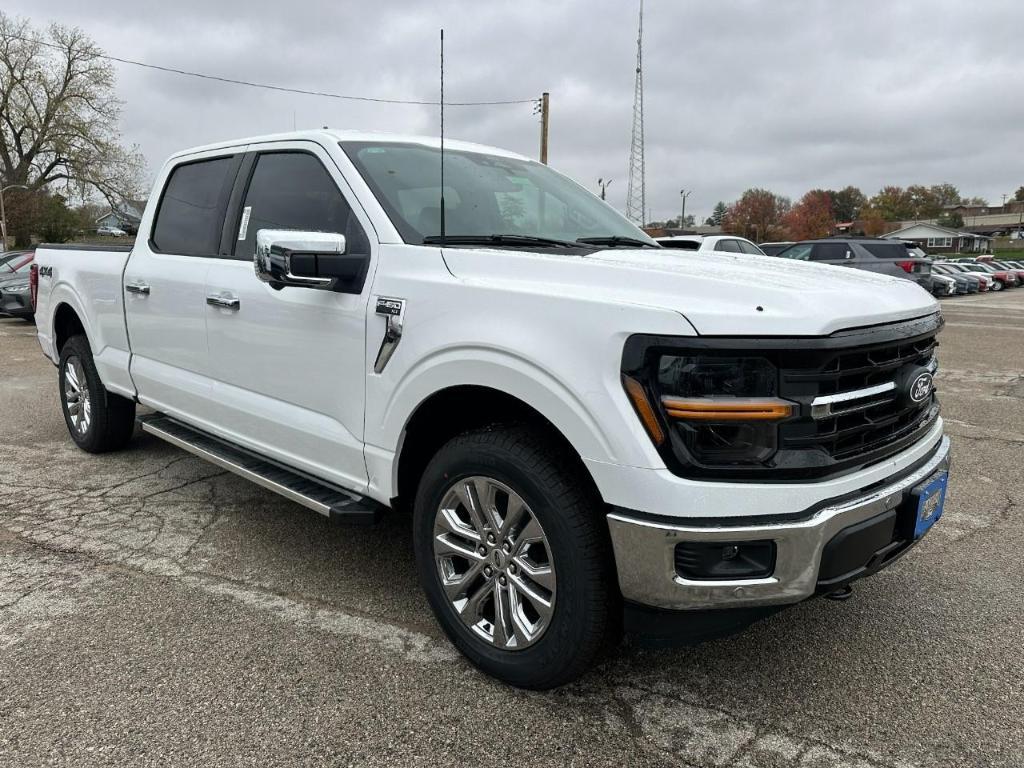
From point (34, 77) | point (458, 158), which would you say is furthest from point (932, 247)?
point (458, 158)

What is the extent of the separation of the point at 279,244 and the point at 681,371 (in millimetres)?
1434

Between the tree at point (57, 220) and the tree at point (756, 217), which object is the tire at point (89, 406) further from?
the tree at point (756, 217)

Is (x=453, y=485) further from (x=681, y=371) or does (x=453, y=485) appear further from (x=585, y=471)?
(x=681, y=371)

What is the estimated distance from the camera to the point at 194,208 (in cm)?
409

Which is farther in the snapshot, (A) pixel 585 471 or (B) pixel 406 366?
(B) pixel 406 366

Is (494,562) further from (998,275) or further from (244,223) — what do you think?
(998,275)

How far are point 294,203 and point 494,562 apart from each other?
1.84 meters

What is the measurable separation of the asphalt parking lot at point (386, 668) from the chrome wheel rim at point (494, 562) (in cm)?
24

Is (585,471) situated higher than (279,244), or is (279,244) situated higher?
(279,244)

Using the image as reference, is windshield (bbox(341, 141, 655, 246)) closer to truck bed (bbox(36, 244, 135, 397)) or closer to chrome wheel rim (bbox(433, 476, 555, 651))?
chrome wheel rim (bbox(433, 476, 555, 651))

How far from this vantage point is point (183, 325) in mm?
3877

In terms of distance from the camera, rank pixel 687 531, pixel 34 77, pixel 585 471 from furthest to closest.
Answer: pixel 34 77, pixel 585 471, pixel 687 531

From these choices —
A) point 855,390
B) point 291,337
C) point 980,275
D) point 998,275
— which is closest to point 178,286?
point 291,337

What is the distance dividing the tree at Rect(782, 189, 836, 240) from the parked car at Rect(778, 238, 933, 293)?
260 feet
